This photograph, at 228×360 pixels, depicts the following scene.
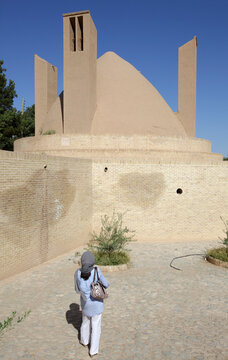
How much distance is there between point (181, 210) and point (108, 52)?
1200 cm

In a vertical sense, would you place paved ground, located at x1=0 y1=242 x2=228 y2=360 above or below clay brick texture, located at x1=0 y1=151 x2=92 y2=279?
below

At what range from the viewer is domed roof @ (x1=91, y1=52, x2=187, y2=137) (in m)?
14.4

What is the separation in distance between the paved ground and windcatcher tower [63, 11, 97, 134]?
7.67m

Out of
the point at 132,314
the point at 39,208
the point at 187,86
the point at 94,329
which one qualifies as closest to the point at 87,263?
the point at 94,329

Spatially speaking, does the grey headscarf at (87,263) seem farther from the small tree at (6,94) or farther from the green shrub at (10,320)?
the small tree at (6,94)

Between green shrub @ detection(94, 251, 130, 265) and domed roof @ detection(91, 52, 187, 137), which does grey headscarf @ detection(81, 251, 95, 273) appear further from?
domed roof @ detection(91, 52, 187, 137)

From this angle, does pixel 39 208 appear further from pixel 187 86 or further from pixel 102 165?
pixel 187 86

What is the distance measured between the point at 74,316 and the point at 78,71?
11356 millimetres

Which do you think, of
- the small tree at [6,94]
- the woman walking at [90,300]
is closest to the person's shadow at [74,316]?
the woman walking at [90,300]

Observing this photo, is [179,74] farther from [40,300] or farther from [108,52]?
[40,300]

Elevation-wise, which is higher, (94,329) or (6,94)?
(6,94)

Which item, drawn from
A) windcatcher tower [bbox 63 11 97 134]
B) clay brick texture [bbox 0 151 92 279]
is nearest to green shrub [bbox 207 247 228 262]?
clay brick texture [bbox 0 151 92 279]

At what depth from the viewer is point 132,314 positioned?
520cm

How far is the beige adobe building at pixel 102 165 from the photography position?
771 centimetres
